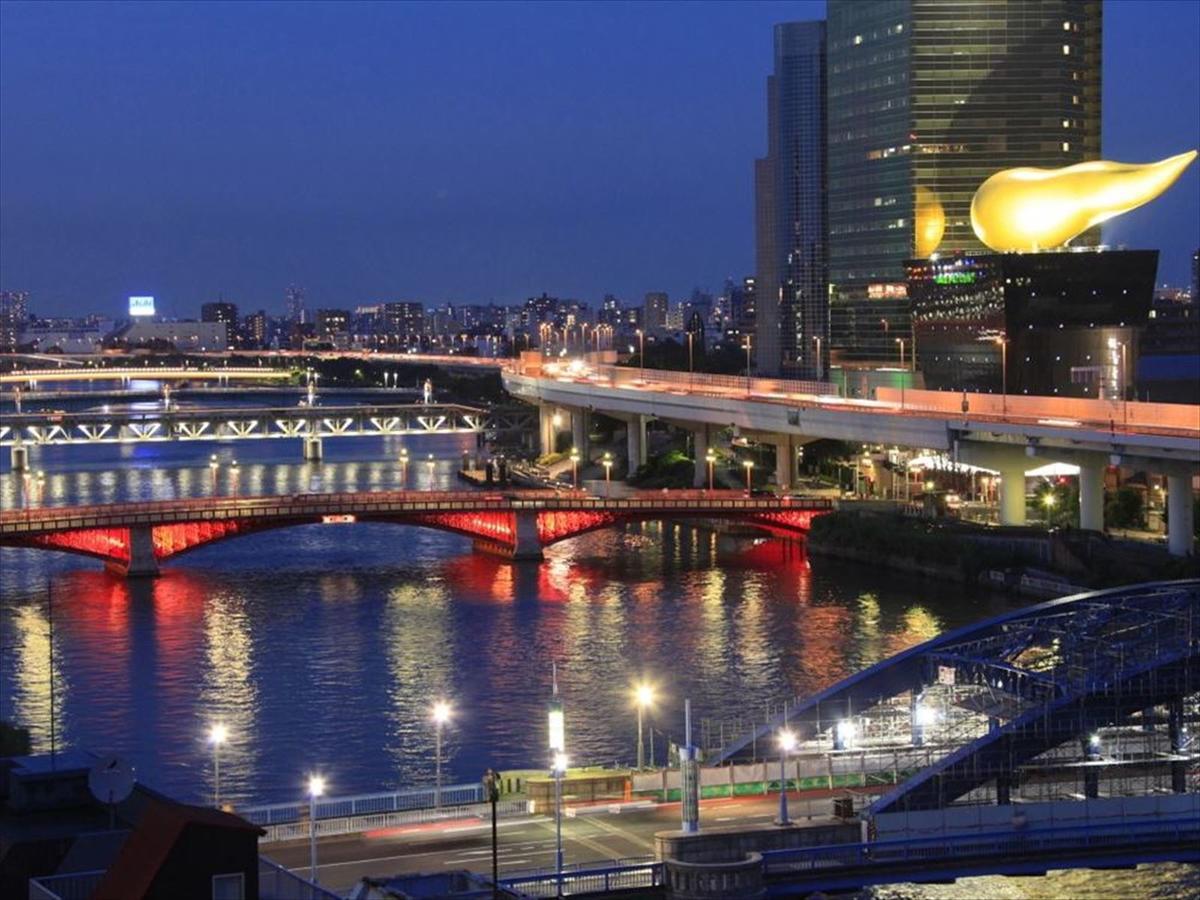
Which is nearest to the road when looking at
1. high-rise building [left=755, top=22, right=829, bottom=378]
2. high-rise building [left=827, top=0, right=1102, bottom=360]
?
high-rise building [left=827, top=0, right=1102, bottom=360]

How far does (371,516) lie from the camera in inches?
1850

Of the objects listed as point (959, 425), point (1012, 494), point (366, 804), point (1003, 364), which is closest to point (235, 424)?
point (1003, 364)

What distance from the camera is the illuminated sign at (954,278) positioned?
61.1 m

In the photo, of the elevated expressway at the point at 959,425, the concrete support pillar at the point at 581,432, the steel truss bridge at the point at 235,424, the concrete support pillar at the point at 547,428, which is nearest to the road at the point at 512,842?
the elevated expressway at the point at 959,425

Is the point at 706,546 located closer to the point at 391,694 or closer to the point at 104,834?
the point at 391,694

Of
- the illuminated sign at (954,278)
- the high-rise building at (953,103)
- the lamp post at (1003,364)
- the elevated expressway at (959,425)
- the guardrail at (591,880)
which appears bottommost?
the guardrail at (591,880)

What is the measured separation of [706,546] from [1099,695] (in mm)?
28851

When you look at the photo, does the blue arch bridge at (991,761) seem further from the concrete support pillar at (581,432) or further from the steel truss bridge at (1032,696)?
the concrete support pillar at (581,432)

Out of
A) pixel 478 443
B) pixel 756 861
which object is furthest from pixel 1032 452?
pixel 478 443

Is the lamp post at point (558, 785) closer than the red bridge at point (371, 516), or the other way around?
the lamp post at point (558, 785)

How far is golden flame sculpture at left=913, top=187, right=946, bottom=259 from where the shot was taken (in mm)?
81562

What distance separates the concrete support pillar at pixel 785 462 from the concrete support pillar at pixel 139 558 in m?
17.6

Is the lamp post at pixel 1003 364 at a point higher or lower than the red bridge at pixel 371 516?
higher

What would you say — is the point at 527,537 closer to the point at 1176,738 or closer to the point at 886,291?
the point at 1176,738
